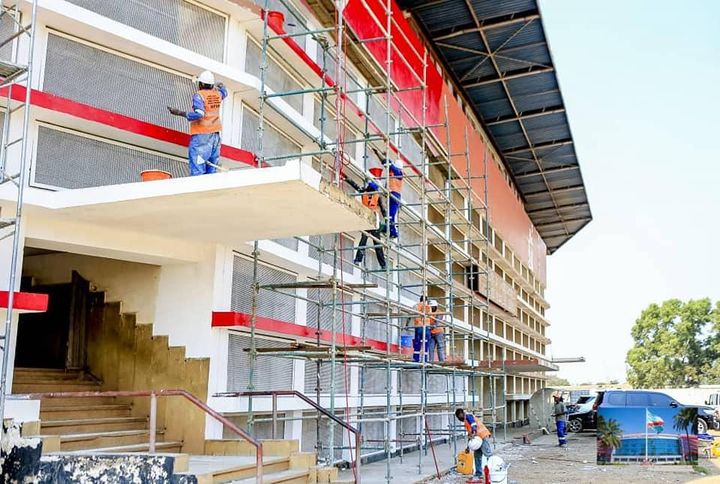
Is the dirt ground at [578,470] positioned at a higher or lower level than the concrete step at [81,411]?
lower

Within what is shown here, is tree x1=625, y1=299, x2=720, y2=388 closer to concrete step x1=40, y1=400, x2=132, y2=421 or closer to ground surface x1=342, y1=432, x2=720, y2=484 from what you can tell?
ground surface x1=342, y1=432, x2=720, y2=484

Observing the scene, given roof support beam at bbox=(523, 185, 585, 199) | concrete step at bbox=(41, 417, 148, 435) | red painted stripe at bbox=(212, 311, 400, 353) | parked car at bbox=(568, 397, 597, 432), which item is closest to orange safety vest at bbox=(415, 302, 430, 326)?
red painted stripe at bbox=(212, 311, 400, 353)

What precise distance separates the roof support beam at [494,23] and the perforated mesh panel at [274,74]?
34.2 ft

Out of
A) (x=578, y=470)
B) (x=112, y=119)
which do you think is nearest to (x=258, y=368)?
(x=112, y=119)

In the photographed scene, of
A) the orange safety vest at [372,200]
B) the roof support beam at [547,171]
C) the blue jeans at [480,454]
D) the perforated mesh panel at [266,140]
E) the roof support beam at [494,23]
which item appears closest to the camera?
the perforated mesh panel at [266,140]

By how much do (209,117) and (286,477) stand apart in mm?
4494

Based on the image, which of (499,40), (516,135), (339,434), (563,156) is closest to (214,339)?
(339,434)

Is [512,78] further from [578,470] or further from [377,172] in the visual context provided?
[578,470]

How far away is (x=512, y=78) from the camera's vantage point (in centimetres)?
2552

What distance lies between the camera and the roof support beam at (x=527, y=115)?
2831 centimetres

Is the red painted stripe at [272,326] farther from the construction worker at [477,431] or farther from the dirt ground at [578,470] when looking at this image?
the dirt ground at [578,470]

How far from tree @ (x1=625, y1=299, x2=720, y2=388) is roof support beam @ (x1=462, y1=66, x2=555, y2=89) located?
5268 centimetres

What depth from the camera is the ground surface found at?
45.8ft

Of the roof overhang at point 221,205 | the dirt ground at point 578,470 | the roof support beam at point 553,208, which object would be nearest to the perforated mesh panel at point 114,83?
the roof overhang at point 221,205
